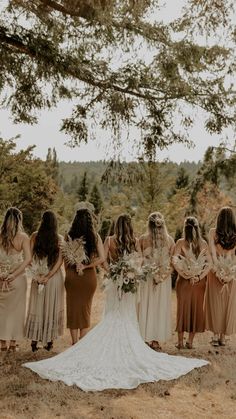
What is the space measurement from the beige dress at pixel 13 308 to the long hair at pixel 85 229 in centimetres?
90

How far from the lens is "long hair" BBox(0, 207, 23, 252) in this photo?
8070mm

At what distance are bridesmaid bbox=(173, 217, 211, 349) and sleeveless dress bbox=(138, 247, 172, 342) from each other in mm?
216

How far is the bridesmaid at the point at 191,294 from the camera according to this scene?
8.62 meters

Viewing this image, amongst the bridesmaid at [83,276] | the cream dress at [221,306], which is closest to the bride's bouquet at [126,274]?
the bridesmaid at [83,276]

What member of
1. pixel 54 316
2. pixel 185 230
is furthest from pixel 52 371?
pixel 185 230

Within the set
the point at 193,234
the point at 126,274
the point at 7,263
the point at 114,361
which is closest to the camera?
the point at 114,361

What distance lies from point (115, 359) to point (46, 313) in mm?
1710

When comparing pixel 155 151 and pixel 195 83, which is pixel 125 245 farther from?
pixel 195 83

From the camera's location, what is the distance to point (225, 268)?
870 centimetres

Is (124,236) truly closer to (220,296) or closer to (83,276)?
(83,276)

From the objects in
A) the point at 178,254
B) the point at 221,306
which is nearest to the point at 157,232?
the point at 178,254

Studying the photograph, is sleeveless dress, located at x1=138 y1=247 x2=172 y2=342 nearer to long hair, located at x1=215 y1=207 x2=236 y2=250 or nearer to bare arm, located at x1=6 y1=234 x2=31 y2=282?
long hair, located at x1=215 y1=207 x2=236 y2=250

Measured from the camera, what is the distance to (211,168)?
41.1 ft

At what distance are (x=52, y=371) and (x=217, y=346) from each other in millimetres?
3249
